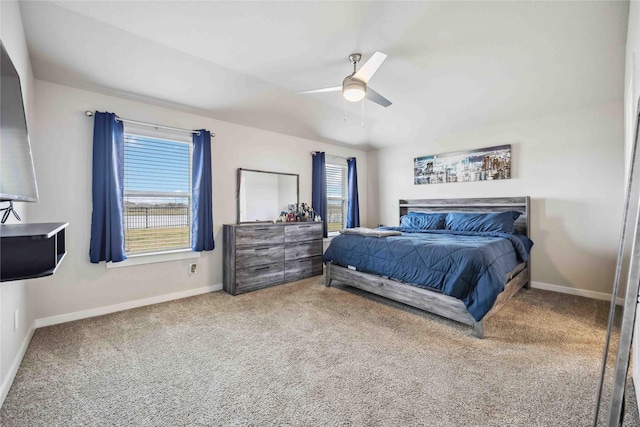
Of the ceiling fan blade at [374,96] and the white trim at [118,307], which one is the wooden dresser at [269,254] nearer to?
the white trim at [118,307]

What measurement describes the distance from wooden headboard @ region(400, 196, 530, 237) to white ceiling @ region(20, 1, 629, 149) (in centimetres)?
118

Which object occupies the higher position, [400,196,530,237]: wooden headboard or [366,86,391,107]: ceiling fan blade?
[366,86,391,107]: ceiling fan blade

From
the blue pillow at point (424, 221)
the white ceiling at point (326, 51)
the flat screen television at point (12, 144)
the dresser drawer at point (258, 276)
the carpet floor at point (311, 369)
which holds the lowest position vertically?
the carpet floor at point (311, 369)

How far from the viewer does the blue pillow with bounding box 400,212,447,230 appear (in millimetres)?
4304

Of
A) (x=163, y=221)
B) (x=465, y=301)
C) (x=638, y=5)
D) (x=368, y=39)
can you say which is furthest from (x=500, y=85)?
(x=163, y=221)

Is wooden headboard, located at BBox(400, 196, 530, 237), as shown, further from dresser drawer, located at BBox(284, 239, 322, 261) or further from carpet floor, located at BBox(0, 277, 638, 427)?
dresser drawer, located at BBox(284, 239, 322, 261)

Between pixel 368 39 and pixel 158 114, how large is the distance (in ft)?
8.18

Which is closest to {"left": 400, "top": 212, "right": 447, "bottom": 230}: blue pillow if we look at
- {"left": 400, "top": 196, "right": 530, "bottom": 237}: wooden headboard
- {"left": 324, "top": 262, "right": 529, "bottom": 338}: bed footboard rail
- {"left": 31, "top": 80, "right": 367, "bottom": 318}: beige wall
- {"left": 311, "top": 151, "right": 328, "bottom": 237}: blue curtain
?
{"left": 400, "top": 196, "right": 530, "bottom": 237}: wooden headboard

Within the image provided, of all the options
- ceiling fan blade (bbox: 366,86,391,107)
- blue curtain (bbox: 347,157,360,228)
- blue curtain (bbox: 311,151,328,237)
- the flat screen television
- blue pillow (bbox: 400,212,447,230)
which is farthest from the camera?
blue curtain (bbox: 347,157,360,228)

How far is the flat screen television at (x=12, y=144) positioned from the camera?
1208mm

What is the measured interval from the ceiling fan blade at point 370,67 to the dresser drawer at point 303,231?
2275 millimetres

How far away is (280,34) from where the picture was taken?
2500 mm

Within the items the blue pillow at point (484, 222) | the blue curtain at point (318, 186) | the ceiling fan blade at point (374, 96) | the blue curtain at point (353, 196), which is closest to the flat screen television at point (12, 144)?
the ceiling fan blade at point (374, 96)

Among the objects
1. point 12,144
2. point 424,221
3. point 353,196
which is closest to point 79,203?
point 12,144
